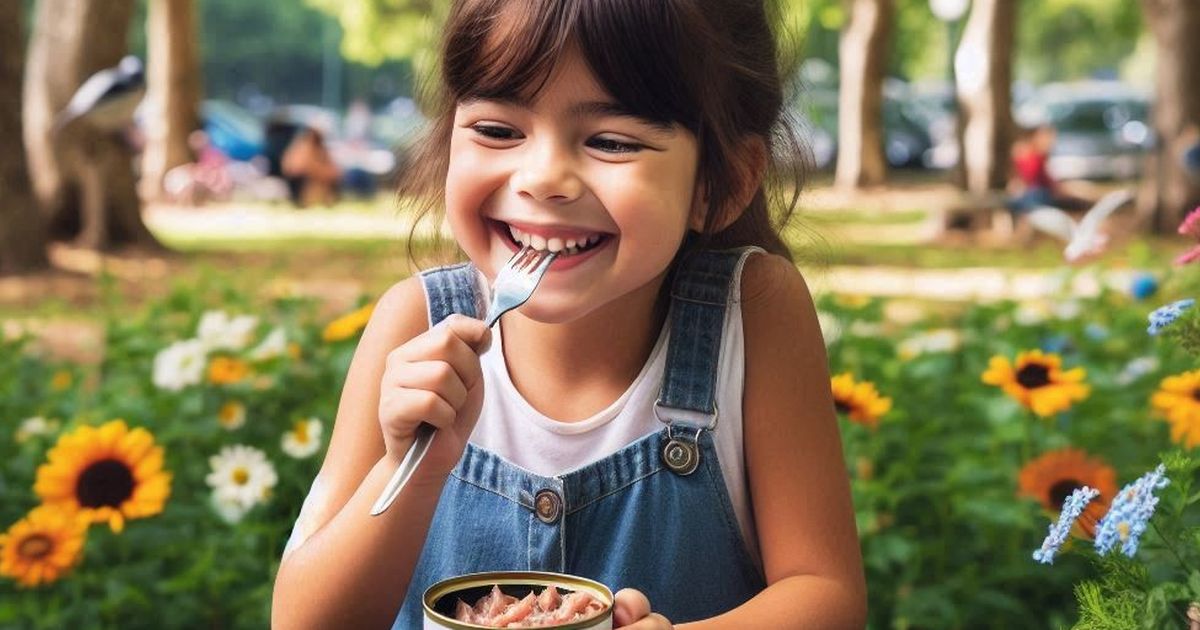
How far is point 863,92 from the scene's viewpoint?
19062 millimetres

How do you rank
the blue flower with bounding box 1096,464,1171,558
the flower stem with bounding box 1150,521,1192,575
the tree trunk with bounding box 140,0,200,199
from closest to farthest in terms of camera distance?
the blue flower with bounding box 1096,464,1171,558
the flower stem with bounding box 1150,521,1192,575
the tree trunk with bounding box 140,0,200,199

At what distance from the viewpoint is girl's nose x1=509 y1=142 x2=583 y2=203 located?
4.53ft

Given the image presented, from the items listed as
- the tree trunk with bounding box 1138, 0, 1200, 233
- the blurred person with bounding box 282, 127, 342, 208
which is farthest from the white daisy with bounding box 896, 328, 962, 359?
the blurred person with bounding box 282, 127, 342, 208

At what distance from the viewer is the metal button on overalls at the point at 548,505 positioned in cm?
159

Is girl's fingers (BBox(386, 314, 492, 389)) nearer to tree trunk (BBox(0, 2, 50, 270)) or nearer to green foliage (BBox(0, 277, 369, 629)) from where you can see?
green foliage (BBox(0, 277, 369, 629))

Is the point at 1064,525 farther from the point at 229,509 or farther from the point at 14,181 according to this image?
the point at 14,181

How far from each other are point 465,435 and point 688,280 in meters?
0.43

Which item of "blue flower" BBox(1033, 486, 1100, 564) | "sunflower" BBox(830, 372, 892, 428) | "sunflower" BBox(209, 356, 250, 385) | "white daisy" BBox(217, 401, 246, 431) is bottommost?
"white daisy" BBox(217, 401, 246, 431)

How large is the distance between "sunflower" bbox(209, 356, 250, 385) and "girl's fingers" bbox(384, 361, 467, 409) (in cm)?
158

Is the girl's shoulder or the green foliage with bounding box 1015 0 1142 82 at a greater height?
the girl's shoulder

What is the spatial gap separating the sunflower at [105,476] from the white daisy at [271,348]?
66 cm

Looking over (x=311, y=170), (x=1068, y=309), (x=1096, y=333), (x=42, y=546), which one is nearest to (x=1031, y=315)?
(x=1068, y=309)

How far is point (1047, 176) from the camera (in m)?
15.0

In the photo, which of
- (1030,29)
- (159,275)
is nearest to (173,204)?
(159,275)
